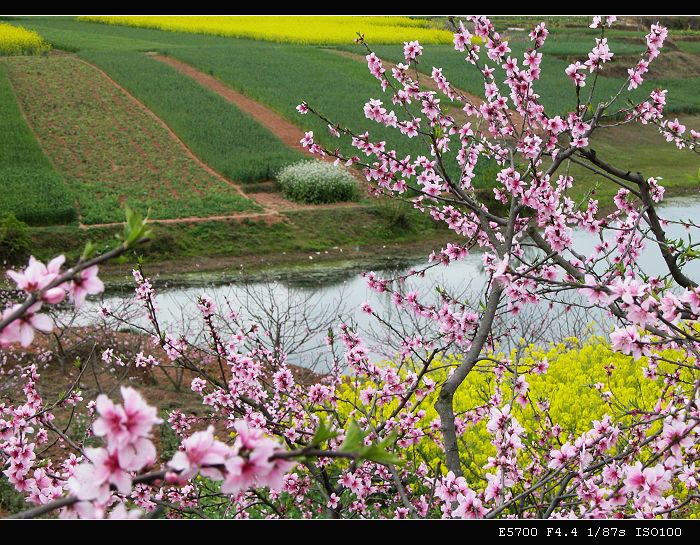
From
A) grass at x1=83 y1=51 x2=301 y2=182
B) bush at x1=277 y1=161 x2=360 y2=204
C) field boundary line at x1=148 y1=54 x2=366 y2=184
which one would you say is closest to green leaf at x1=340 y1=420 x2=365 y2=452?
bush at x1=277 y1=161 x2=360 y2=204

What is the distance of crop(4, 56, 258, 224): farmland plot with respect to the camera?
13031 mm

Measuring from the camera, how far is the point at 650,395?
5.37 meters

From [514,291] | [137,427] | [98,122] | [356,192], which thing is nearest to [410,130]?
[514,291]

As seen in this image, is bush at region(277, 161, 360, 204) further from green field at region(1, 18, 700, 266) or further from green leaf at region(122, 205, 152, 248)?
green leaf at region(122, 205, 152, 248)

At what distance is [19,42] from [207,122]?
9.53 metres

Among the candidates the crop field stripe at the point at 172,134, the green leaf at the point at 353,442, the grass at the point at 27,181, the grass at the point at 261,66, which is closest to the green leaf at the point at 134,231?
the green leaf at the point at 353,442

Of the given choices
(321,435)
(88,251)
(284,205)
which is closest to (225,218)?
(284,205)

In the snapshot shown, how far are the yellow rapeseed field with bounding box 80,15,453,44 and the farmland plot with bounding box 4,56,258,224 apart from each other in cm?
959

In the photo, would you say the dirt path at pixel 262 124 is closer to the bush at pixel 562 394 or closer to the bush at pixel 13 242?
the bush at pixel 13 242

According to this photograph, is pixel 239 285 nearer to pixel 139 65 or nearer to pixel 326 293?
pixel 326 293

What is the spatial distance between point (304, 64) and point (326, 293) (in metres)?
15.3

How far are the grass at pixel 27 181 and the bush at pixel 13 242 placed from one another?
89cm

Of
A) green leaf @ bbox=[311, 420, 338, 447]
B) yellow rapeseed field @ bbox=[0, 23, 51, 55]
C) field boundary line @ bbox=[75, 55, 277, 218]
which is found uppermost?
yellow rapeseed field @ bbox=[0, 23, 51, 55]

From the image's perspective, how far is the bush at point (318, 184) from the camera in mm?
13648
